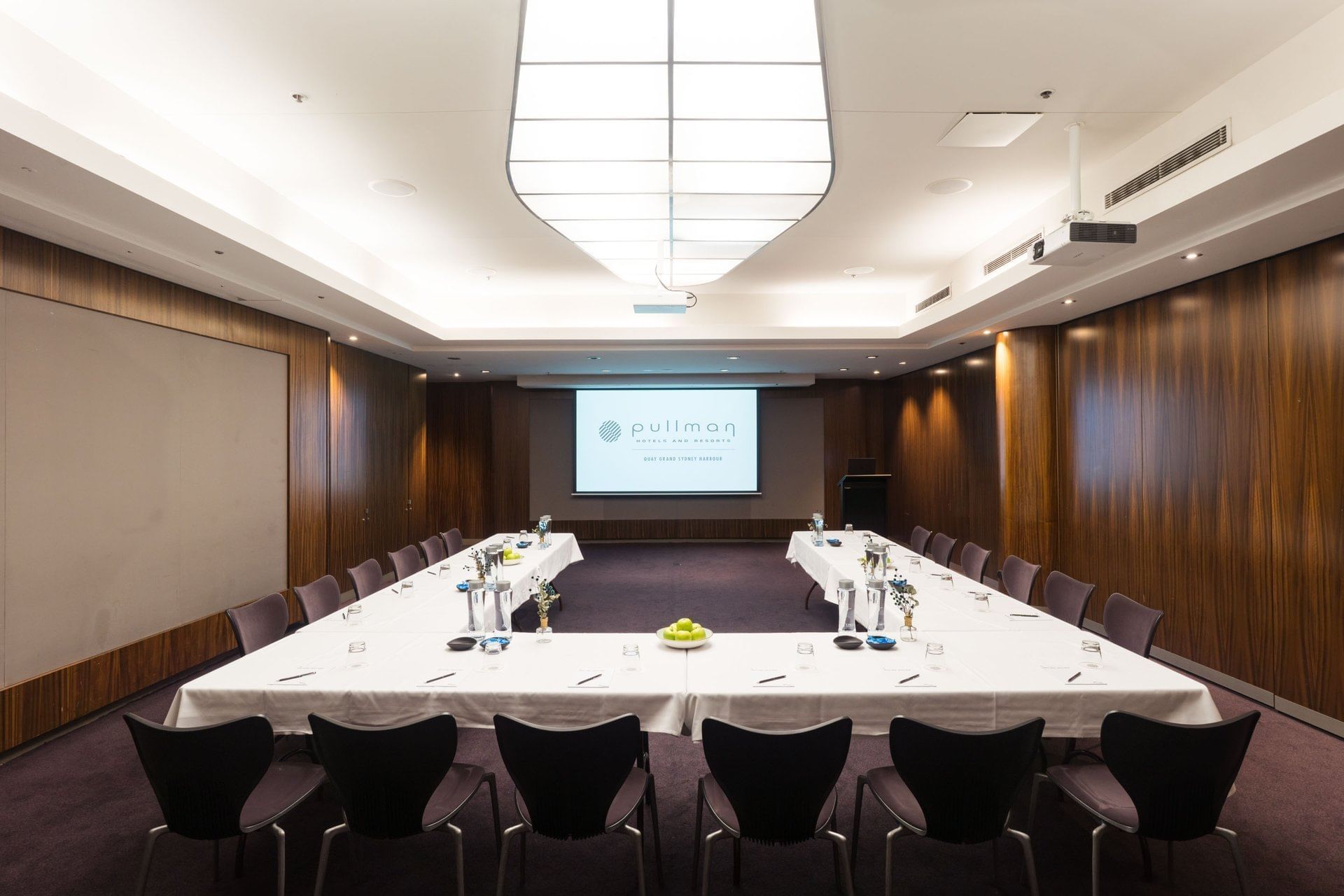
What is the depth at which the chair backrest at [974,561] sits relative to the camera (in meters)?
5.00

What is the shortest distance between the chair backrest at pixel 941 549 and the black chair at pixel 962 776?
383cm

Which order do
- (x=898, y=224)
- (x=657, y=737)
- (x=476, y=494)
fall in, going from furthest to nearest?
(x=476, y=494), (x=898, y=224), (x=657, y=737)

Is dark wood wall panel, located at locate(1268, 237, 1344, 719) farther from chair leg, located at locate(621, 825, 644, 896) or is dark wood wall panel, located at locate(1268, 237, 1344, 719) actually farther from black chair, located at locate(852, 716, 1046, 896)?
chair leg, located at locate(621, 825, 644, 896)

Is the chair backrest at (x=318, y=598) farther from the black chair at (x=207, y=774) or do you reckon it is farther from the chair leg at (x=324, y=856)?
the chair leg at (x=324, y=856)

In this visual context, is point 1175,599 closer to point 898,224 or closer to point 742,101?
point 898,224

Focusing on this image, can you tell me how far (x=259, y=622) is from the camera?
345 centimetres

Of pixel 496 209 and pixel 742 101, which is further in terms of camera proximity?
pixel 496 209

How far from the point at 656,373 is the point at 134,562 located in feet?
23.6

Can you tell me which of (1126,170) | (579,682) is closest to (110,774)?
(579,682)

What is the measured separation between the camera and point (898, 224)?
17.2 ft

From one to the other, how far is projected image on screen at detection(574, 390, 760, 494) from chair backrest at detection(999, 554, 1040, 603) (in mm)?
5996

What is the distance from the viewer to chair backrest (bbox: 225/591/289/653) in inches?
128

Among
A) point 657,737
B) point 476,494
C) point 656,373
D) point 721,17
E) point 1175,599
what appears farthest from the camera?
point 476,494

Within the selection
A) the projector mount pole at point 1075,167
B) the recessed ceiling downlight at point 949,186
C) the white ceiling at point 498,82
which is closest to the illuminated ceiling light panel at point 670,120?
the white ceiling at point 498,82
